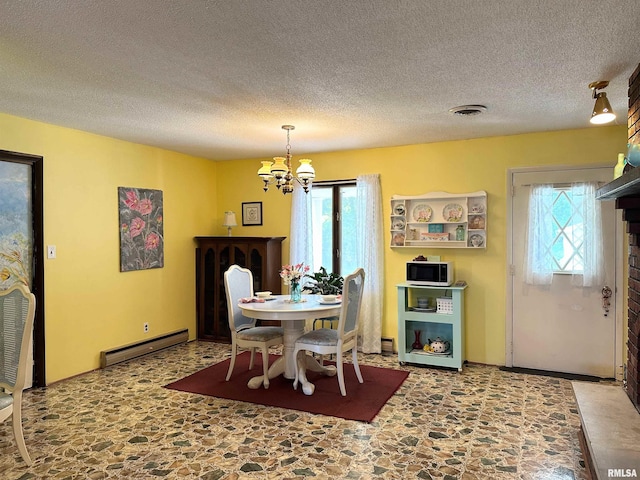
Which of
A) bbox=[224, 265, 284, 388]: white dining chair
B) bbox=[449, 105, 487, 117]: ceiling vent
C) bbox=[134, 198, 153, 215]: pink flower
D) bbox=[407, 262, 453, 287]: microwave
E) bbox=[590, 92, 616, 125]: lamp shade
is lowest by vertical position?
bbox=[224, 265, 284, 388]: white dining chair

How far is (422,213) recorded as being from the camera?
4.85m

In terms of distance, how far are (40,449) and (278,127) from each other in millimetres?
3018

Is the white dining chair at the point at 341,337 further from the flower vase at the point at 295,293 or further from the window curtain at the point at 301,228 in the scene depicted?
the window curtain at the point at 301,228

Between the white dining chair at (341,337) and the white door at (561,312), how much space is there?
171 centimetres

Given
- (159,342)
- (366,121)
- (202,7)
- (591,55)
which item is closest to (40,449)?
(159,342)

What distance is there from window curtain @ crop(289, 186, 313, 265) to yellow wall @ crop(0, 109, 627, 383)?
21 cm

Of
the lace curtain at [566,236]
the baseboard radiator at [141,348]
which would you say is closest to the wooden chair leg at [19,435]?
the baseboard radiator at [141,348]

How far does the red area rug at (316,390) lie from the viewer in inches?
137

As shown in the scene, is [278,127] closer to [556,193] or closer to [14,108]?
[14,108]

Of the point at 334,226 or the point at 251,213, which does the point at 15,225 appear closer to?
the point at 251,213

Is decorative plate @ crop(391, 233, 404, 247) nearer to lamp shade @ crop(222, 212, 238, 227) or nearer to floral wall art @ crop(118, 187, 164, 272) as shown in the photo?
lamp shade @ crop(222, 212, 238, 227)

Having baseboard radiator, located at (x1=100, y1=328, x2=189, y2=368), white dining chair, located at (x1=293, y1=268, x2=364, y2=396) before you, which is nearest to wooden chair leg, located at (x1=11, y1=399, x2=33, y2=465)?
baseboard radiator, located at (x1=100, y1=328, x2=189, y2=368)

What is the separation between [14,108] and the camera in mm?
3486

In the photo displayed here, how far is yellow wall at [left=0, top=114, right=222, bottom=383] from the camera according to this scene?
4.02m
